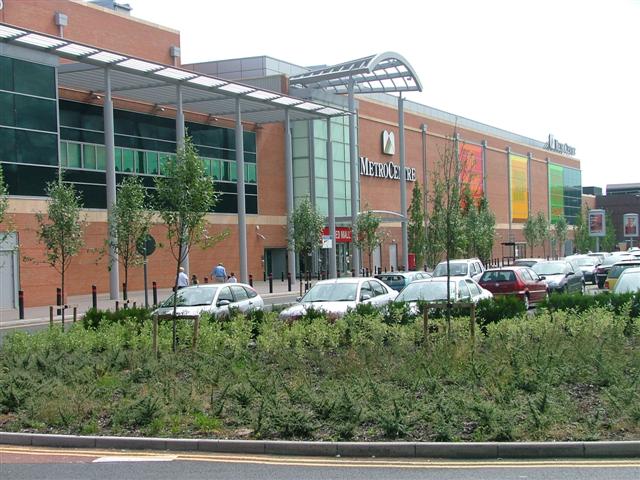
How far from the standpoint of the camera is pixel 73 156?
140 ft

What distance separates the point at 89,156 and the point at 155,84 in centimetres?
471

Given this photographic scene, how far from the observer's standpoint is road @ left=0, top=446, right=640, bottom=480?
328 inches

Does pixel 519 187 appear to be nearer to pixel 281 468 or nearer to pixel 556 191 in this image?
pixel 556 191

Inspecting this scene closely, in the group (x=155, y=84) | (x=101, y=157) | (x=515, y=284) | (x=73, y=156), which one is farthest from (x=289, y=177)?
(x=515, y=284)

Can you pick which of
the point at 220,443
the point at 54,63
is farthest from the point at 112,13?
the point at 220,443

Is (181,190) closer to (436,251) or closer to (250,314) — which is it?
(250,314)

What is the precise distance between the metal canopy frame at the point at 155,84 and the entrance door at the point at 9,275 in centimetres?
776

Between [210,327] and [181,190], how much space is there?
3.25m

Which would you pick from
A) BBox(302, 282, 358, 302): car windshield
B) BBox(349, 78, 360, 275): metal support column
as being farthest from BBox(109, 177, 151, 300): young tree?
BBox(349, 78, 360, 275): metal support column

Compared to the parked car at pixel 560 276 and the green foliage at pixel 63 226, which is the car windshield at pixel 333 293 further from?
the parked car at pixel 560 276

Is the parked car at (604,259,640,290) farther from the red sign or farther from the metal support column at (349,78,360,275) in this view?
the red sign

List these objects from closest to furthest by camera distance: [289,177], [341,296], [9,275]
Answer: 1. [341,296]
2. [9,275]
3. [289,177]

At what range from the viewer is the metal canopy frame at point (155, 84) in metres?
36.2

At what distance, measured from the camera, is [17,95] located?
1403 inches
